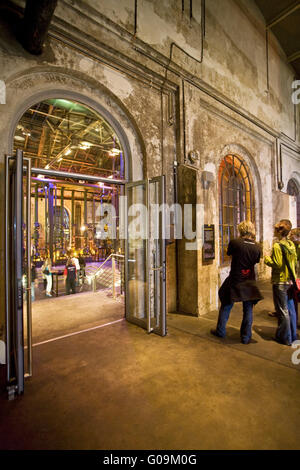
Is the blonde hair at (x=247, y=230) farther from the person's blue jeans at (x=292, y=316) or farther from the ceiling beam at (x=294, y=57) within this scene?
the ceiling beam at (x=294, y=57)

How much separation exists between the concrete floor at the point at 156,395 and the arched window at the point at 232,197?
3712 millimetres

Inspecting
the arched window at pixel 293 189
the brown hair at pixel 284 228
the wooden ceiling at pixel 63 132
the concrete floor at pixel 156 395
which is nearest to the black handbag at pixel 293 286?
the brown hair at pixel 284 228

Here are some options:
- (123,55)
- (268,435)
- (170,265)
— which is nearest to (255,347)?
(268,435)

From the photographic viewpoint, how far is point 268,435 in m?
1.90

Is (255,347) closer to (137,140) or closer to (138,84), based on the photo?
(137,140)

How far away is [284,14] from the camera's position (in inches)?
304

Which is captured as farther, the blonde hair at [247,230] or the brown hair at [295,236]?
the brown hair at [295,236]

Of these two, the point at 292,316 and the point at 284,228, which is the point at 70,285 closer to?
the point at 292,316

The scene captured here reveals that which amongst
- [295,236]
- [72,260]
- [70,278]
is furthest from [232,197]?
[70,278]

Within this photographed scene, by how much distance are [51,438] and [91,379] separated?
813 mm

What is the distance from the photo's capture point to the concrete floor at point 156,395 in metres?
1.89

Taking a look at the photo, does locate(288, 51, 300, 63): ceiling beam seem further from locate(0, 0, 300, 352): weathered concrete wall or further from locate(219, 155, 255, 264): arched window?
locate(219, 155, 255, 264): arched window

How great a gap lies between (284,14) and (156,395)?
11564 millimetres

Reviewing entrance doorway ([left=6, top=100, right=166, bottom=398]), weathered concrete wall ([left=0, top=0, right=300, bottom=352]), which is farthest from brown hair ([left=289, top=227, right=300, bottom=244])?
entrance doorway ([left=6, top=100, right=166, bottom=398])
